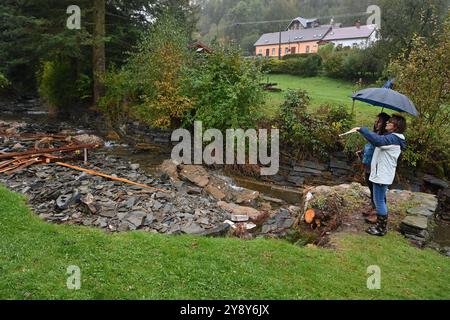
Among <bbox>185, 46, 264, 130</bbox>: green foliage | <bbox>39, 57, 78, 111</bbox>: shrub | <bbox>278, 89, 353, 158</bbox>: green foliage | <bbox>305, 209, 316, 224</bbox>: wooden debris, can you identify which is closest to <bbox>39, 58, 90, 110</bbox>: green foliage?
<bbox>39, 57, 78, 111</bbox>: shrub

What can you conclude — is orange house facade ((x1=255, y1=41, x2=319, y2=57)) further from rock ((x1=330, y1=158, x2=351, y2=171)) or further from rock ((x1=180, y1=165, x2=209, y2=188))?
rock ((x1=180, y1=165, x2=209, y2=188))

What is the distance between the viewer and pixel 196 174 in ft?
38.9

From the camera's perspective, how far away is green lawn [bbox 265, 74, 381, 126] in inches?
585

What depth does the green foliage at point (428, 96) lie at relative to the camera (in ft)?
35.3

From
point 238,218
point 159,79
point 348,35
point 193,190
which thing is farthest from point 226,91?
point 348,35

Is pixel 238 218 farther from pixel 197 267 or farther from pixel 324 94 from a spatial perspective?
pixel 324 94

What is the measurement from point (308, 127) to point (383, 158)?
7317 mm

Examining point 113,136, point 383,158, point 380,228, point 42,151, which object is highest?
point 383,158

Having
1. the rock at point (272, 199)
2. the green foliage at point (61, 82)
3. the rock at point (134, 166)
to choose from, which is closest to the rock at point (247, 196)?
the rock at point (272, 199)

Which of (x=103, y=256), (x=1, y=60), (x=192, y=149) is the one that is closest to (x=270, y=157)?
(x=192, y=149)

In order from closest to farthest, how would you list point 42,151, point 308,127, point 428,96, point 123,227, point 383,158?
point 383,158 < point 123,227 < point 428,96 < point 42,151 < point 308,127

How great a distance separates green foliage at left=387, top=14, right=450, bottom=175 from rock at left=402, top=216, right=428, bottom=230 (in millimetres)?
5021

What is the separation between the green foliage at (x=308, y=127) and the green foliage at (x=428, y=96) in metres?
2.36

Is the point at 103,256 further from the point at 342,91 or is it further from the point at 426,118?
the point at 342,91
